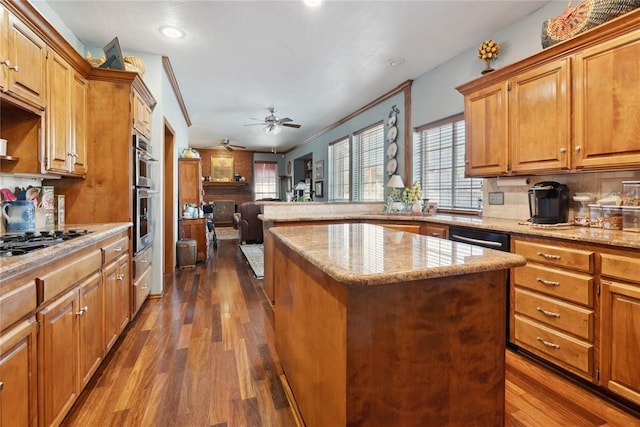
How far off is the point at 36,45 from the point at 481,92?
340 cm

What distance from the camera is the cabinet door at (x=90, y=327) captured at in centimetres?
171

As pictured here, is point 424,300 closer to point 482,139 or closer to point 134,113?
point 482,139

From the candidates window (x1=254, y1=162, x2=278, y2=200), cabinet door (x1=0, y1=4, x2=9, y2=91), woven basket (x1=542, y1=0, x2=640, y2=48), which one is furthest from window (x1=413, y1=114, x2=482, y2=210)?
window (x1=254, y1=162, x2=278, y2=200)

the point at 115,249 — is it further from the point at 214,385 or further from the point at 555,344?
the point at 555,344

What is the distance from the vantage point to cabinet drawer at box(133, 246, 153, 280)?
280 centimetres

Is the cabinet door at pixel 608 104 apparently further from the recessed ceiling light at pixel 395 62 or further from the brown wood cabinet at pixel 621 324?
the recessed ceiling light at pixel 395 62

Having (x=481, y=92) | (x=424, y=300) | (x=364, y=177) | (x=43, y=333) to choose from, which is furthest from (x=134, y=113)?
(x=364, y=177)

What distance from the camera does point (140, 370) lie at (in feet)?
6.85

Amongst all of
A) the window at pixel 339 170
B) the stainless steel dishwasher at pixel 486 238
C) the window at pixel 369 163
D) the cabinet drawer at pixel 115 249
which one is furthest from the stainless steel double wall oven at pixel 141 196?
the window at pixel 339 170

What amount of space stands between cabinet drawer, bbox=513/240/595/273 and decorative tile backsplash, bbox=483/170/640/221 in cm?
69

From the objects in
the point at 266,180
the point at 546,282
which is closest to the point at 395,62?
the point at 546,282

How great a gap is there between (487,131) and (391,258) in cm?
234

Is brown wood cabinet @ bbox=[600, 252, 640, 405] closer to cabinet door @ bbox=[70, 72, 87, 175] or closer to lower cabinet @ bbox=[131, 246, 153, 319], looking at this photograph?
lower cabinet @ bbox=[131, 246, 153, 319]

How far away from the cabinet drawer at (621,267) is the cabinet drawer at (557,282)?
0.11 m
